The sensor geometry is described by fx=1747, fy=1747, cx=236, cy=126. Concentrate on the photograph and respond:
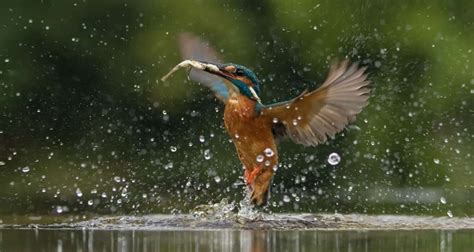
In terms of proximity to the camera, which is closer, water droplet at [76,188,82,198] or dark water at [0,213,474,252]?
dark water at [0,213,474,252]

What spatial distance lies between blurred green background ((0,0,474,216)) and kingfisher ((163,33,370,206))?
5302 mm

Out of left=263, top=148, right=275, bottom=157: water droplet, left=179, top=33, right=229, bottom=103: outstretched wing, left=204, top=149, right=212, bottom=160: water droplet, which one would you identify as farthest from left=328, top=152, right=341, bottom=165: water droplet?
left=263, top=148, right=275, bottom=157: water droplet

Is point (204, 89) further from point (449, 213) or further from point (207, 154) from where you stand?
point (449, 213)

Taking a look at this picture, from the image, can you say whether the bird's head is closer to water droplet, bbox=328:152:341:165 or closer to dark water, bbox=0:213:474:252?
dark water, bbox=0:213:474:252

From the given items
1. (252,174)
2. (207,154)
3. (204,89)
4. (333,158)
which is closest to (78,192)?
(207,154)

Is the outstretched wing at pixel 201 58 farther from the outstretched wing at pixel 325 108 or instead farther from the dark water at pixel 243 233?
the dark water at pixel 243 233

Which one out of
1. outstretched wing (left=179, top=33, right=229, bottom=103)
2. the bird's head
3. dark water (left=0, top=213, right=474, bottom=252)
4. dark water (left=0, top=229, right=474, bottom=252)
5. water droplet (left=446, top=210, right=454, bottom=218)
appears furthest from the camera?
water droplet (left=446, top=210, right=454, bottom=218)

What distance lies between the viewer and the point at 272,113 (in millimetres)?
9648

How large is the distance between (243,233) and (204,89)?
659cm

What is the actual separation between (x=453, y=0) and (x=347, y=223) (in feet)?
21.4

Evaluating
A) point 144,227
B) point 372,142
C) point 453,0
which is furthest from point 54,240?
point 453,0

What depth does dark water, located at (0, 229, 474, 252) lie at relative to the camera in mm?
8461

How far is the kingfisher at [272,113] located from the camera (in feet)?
30.8

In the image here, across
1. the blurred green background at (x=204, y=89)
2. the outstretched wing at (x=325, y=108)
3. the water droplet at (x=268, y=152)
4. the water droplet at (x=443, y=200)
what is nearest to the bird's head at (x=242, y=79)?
the outstretched wing at (x=325, y=108)
